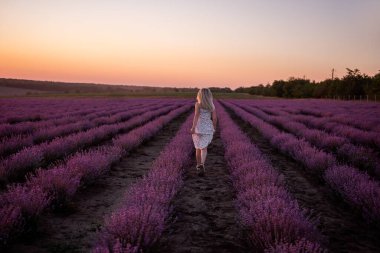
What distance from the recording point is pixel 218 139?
12195 millimetres

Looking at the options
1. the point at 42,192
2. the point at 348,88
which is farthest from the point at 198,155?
the point at 348,88

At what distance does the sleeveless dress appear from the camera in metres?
6.63

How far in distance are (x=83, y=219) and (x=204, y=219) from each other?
139cm

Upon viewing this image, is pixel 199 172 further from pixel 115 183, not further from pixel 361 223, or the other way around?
pixel 361 223

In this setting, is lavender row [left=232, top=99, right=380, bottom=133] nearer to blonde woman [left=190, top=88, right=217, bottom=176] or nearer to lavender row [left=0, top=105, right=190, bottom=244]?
blonde woman [left=190, top=88, right=217, bottom=176]

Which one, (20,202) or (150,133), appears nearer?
(20,202)

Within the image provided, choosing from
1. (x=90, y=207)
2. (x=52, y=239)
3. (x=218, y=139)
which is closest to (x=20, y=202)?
(x=52, y=239)

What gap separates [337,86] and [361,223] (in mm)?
77031

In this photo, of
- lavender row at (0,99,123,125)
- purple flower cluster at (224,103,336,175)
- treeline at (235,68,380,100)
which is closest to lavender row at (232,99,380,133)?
purple flower cluster at (224,103,336,175)

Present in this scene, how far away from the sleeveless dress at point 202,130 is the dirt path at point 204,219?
0.60 m

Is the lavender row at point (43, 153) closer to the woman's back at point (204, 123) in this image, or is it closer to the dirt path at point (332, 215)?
the woman's back at point (204, 123)

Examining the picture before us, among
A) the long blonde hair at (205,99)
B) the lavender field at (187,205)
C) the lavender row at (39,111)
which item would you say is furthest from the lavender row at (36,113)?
the long blonde hair at (205,99)

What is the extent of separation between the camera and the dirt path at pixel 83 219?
3.28 meters

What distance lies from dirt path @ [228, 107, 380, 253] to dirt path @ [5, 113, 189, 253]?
237 cm
